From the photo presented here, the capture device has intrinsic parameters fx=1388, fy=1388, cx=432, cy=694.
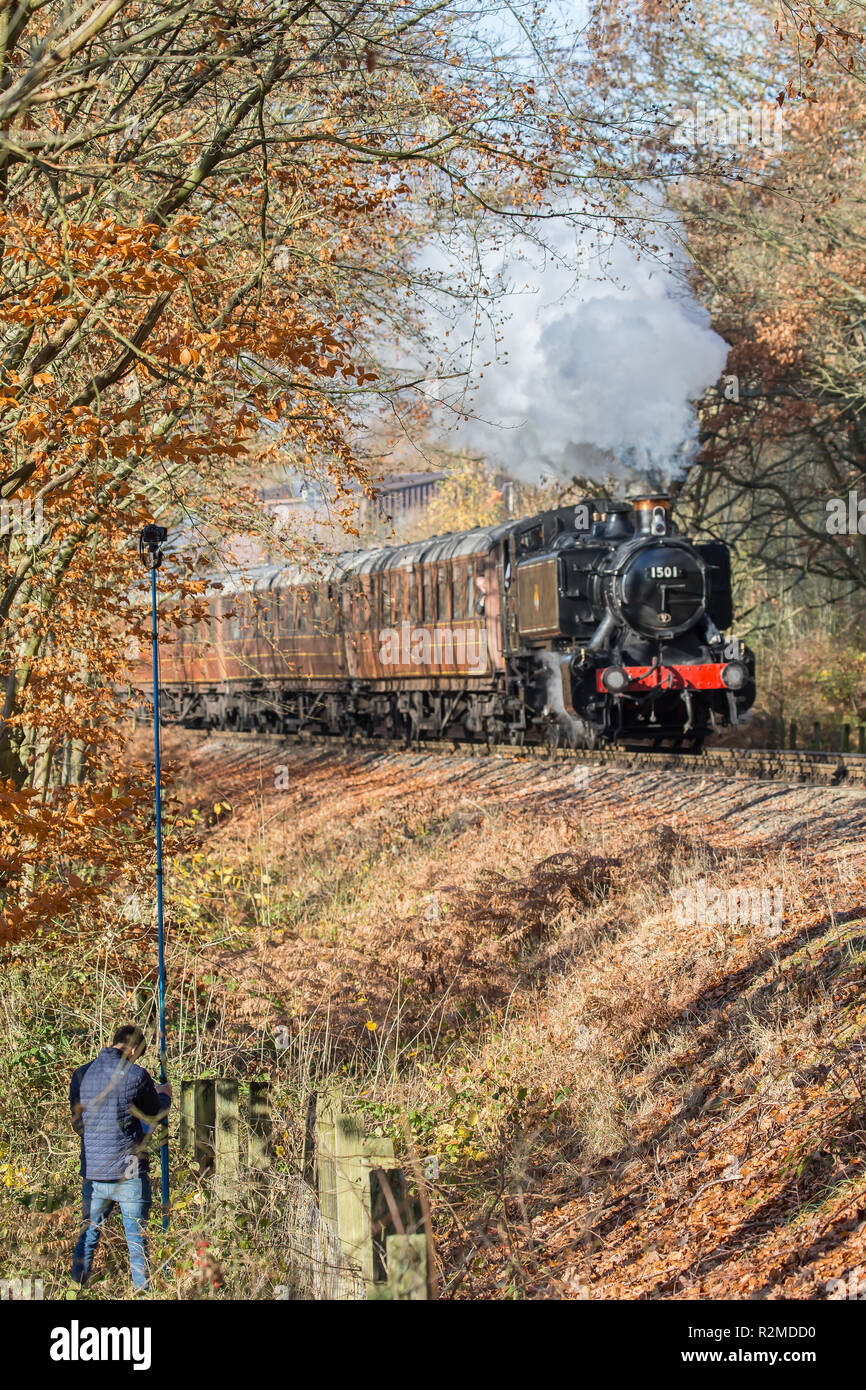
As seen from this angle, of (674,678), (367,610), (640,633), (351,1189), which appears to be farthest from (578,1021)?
(367,610)

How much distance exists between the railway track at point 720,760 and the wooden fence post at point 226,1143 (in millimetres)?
8438

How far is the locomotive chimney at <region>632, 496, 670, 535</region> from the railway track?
2.99 m

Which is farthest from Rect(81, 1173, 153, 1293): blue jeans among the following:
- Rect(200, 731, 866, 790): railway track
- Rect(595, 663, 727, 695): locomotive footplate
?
Rect(595, 663, 727, 695): locomotive footplate

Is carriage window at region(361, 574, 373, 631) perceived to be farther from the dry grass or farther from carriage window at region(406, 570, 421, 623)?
the dry grass

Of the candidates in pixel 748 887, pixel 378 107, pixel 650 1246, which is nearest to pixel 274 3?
pixel 378 107

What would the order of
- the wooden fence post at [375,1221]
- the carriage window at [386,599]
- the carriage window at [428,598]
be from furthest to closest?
the carriage window at [386,599] → the carriage window at [428,598] → the wooden fence post at [375,1221]

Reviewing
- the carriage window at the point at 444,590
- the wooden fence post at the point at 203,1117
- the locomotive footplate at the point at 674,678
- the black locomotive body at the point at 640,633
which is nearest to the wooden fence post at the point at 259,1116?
the wooden fence post at the point at 203,1117

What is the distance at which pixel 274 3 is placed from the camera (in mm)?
8164

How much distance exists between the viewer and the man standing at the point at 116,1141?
6664 millimetres

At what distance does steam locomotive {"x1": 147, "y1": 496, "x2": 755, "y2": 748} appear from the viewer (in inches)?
689

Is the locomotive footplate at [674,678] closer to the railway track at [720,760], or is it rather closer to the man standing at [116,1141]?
the railway track at [720,760]

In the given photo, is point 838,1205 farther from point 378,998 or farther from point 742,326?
point 742,326

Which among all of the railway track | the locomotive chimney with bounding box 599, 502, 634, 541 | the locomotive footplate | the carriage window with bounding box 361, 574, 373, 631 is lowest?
the railway track

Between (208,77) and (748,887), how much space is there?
245 inches
